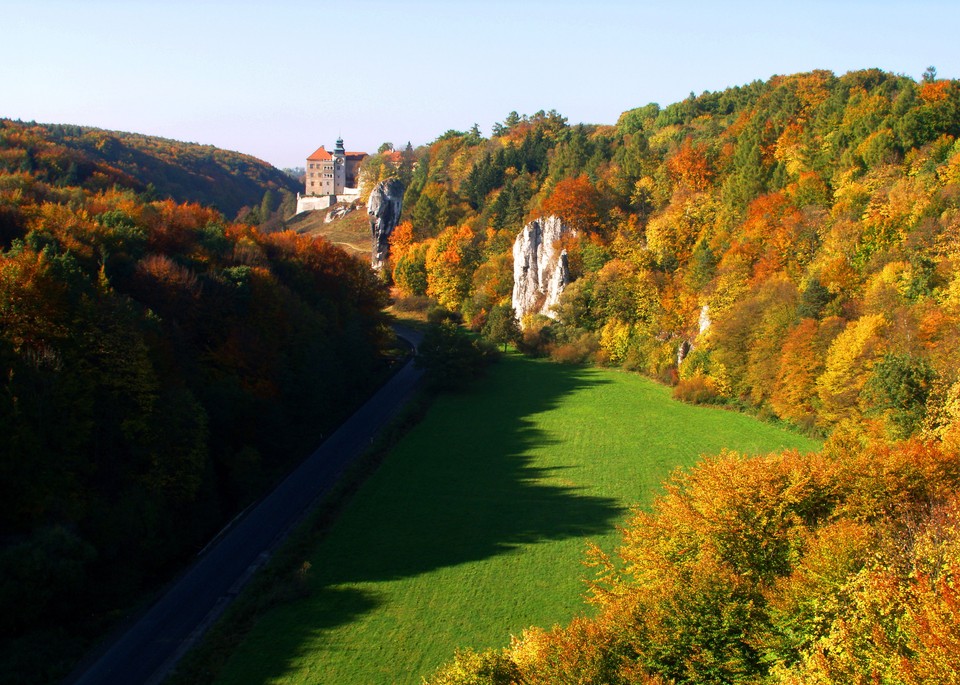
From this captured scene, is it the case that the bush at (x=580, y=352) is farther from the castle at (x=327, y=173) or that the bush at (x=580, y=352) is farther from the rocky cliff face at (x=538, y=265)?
the castle at (x=327, y=173)

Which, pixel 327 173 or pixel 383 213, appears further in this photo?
pixel 327 173

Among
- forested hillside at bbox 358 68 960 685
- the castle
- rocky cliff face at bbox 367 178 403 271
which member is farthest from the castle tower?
rocky cliff face at bbox 367 178 403 271

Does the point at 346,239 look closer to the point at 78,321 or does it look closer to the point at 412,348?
the point at 412,348

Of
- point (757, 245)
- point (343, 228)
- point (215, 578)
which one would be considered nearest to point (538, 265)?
point (757, 245)

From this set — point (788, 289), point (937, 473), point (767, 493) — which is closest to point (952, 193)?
point (788, 289)

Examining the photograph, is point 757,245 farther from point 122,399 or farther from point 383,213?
point 383,213

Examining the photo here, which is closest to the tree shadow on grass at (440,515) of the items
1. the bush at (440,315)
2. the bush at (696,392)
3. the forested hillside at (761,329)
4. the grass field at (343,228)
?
the forested hillside at (761,329)

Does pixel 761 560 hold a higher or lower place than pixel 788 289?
lower

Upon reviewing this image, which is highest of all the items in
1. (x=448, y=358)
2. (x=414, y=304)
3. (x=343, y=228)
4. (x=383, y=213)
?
(x=383, y=213)
